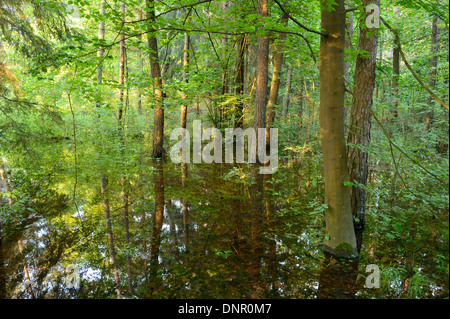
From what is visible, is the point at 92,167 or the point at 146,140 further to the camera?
the point at 146,140

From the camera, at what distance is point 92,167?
29.5 feet

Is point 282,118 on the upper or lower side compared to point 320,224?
upper

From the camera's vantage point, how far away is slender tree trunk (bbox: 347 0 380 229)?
4277mm

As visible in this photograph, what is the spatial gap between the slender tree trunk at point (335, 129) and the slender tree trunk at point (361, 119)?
2.32 feet

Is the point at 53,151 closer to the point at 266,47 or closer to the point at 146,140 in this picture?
the point at 146,140

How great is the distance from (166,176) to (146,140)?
25.9 ft

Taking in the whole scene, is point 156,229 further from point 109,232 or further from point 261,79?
point 261,79

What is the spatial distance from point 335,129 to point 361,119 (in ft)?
4.24

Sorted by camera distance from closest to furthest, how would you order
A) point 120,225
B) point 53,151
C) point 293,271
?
point 293,271 → point 120,225 → point 53,151

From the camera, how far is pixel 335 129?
11.7 ft

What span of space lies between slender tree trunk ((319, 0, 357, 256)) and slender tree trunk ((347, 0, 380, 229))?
2.32ft

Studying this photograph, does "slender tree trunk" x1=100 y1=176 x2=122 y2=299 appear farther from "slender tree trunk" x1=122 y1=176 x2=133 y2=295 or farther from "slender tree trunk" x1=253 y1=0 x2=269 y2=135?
"slender tree trunk" x1=253 y1=0 x2=269 y2=135

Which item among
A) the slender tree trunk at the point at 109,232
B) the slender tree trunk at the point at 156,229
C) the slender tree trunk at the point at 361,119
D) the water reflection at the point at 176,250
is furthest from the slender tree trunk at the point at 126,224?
the slender tree trunk at the point at 361,119
